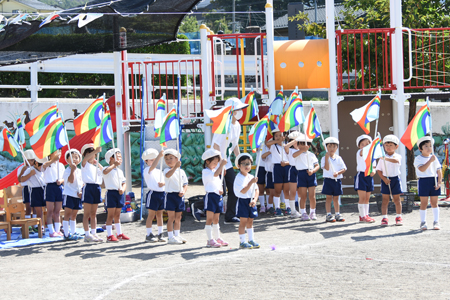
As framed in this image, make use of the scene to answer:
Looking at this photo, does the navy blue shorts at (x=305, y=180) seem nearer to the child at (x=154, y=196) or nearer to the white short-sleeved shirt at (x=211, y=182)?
the white short-sleeved shirt at (x=211, y=182)

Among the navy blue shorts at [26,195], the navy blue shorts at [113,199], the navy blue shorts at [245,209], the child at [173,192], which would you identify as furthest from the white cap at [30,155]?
the navy blue shorts at [245,209]

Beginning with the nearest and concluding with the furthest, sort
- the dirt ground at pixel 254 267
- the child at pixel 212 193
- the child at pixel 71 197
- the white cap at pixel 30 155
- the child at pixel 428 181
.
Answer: the dirt ground at pixel 254 267 < the child at pixel 212 193 < the child at pixel 428 181 < the child at pixel 71 197 < the white cap at pixel 30 155

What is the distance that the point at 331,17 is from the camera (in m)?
11.2

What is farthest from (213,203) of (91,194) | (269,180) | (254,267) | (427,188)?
(427,188)

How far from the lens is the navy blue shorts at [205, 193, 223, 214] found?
26.3 ft

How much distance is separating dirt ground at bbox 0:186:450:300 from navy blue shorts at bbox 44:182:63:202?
0.92 m

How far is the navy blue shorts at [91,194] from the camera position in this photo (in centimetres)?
887

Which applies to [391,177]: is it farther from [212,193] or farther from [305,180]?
[212,193]

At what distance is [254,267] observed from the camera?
21.9 feet

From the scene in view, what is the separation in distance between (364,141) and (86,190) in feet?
14.8

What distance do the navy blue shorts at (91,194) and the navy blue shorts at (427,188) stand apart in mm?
4849

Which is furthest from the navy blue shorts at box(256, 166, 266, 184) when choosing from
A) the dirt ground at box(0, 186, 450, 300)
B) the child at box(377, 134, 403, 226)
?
the child at box(377, 134, 403, 226)

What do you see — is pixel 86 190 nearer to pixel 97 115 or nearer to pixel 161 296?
pixel 97 115

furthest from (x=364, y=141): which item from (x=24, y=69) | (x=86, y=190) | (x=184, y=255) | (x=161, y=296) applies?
(x=24, y=69)
